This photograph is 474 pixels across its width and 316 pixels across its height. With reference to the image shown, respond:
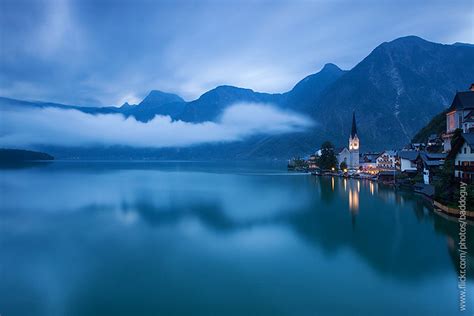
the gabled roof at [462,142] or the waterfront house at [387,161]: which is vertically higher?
the gabled roof at [462,142]

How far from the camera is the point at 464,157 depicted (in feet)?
95.1

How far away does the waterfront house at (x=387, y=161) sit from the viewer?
72312 mm

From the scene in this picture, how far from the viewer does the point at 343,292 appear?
45.4ft

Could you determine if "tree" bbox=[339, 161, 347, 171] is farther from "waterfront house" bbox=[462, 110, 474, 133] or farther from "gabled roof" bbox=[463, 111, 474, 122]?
"waterfront house" bbox=[462, 110, 474, 133]

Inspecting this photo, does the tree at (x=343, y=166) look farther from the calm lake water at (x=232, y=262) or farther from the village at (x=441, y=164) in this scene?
the calm lake water at (x=232, y=262)

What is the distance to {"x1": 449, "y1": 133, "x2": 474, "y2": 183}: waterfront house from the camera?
1083 inches

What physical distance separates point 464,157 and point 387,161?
47.8 meters

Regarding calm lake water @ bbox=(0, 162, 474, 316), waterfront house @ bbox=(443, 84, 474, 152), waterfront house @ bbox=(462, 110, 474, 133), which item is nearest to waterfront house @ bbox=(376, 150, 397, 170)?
waterfront house @ bbox=(443, 84, 474, 152)

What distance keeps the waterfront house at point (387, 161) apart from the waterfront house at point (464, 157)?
4216 centimetres

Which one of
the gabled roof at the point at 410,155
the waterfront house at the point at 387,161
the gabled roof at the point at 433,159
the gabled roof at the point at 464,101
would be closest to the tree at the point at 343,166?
the waterfront house at the point at 387,161

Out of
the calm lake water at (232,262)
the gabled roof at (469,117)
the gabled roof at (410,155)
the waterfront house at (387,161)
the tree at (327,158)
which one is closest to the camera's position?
the calm lake water at (232,262)

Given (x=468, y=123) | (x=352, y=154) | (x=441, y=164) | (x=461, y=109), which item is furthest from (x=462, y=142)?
(x=352, y=154)

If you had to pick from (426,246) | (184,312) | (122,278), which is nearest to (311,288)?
(184,312)

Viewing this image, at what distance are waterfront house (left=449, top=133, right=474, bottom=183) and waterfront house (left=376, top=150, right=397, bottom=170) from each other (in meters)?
42.2
